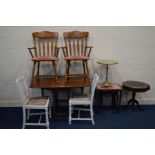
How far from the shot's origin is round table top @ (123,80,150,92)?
12.4 ft

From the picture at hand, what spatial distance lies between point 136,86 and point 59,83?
142cm

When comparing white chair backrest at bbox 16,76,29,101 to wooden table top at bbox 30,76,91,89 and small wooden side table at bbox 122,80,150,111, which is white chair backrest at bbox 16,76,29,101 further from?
small wooden side table at bbox 122,80,150,111

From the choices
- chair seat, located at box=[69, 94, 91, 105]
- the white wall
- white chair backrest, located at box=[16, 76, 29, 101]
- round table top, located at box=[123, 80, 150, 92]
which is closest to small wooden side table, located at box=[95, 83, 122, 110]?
round table top, located at box=[123, 80, 150, 92]

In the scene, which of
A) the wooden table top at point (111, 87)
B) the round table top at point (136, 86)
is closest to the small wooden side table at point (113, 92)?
the wooden table top at point (111, 87)

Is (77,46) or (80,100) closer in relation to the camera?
(80,100)

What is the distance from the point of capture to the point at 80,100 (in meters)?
3.47

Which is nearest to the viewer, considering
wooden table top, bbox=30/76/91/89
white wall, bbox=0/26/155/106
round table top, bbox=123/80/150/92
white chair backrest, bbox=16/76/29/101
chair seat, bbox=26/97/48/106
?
white chair backrest, bbox=16/76/29/101

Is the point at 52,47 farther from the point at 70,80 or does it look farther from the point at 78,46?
the point at 70,80

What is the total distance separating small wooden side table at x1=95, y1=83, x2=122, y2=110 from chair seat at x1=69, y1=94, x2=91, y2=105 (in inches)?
15.4

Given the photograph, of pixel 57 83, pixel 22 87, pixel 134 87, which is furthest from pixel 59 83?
pixel 134 87

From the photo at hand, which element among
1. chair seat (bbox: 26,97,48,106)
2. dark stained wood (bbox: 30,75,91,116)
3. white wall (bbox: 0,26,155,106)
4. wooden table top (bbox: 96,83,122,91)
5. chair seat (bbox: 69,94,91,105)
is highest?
white wall (bbox: 0,26,155,106)

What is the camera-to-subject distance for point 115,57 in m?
4.10

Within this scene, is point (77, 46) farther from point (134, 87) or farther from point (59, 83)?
point (134, 87)

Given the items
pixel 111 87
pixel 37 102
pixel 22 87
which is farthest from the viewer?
pixel 111 87
